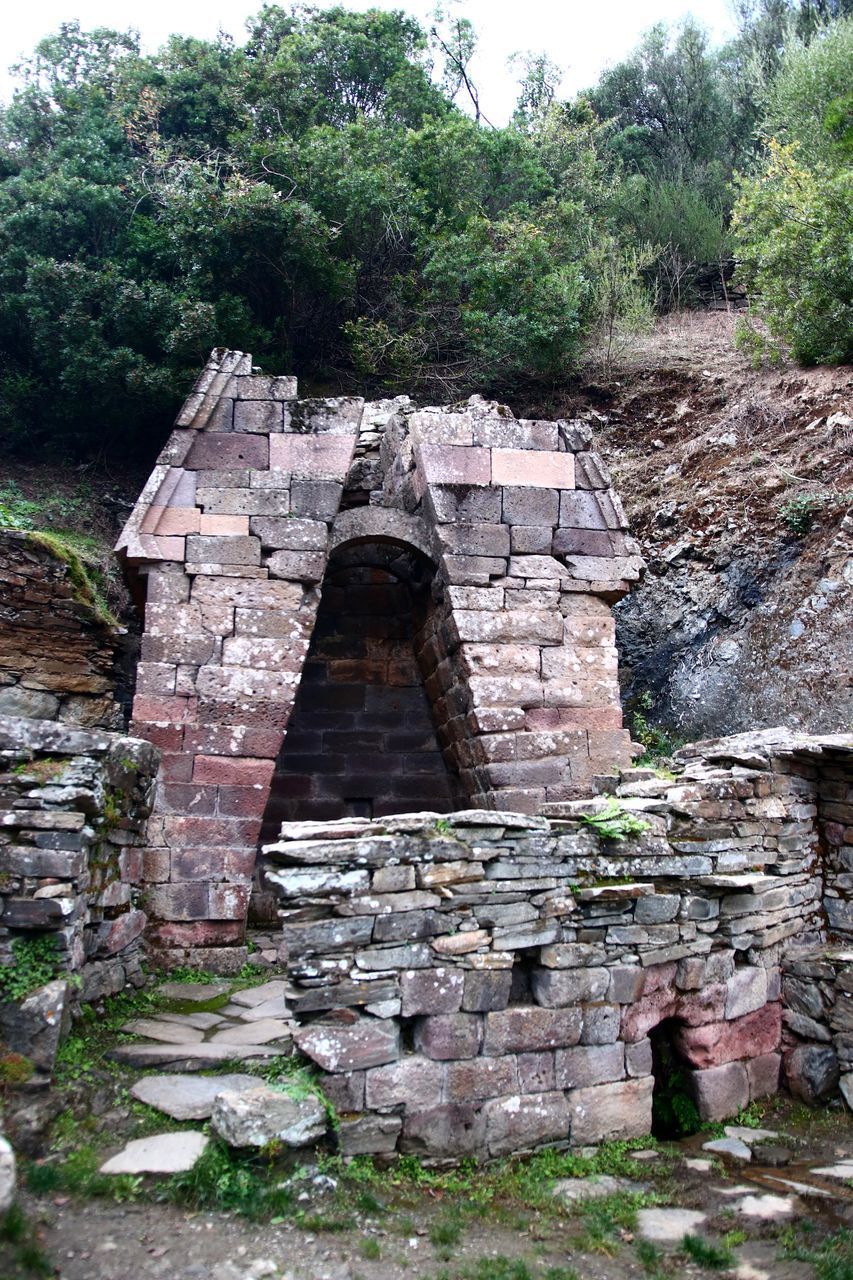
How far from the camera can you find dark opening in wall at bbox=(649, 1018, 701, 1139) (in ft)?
19.5

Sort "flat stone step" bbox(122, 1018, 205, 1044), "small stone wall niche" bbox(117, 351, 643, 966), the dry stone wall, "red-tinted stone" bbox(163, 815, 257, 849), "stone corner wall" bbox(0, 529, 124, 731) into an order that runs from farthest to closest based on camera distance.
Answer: "stone corner wall" bbox(0, 529, 124, 731)
"small stone wall niche" bbox(117, 351, 643, 966)
"red-tinted stone" bbox(163, 815, 257, 849)
"flat stone step" bbox(122, 1018, 205, 1044)
the dry stone wall

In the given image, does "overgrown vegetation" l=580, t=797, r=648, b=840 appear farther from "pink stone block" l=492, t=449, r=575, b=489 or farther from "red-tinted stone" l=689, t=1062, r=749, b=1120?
"pink stone block" l=492, t=449, r=575, b=489

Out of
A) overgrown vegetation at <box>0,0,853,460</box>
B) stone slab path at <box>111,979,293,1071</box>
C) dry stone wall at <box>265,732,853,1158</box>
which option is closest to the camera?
dry stone wall at <box>265,732,853,1158</box>

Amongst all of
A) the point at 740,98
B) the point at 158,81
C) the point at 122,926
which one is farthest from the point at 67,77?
the point at 122,926

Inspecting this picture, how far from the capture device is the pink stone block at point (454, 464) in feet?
29.5

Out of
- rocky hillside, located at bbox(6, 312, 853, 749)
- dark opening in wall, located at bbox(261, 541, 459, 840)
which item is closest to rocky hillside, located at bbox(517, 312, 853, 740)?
rocky hillside, located at bbox(6, 312, 853, 749)

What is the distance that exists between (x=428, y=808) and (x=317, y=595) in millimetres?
3049

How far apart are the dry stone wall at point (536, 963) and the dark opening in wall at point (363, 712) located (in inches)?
162

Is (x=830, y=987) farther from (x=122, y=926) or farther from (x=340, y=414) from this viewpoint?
(x=340, y=414)

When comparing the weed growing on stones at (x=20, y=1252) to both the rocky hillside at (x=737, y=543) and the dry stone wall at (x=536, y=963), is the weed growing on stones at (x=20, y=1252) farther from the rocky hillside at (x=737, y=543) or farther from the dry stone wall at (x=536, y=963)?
the rocky hillside at (x=737, y=543)

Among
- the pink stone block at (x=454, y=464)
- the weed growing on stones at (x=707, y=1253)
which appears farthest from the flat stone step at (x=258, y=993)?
the pink stone block at (x=454, y=464)

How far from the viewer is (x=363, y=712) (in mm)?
10703

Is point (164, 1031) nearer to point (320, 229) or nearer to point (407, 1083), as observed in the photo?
point (407, 1083)

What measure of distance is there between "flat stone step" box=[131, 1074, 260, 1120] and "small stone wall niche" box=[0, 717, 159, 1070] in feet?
1.86
